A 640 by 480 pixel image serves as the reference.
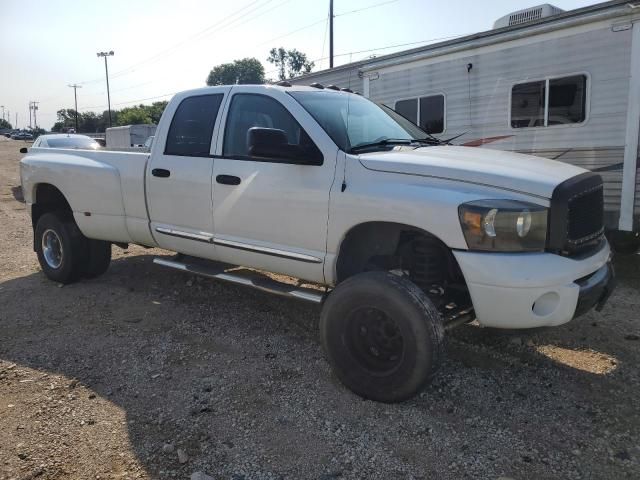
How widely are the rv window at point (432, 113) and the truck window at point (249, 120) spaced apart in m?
A: 4.42

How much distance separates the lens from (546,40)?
680cm

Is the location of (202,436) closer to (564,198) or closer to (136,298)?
(564,198)

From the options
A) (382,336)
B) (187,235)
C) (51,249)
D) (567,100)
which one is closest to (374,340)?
(382,336)

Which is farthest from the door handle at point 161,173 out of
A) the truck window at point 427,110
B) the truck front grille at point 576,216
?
the truck window at point 427,110

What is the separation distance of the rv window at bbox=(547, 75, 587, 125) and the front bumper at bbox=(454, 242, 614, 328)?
410 centimetres

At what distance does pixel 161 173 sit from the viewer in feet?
15.7

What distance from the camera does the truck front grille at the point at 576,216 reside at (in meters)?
3.07

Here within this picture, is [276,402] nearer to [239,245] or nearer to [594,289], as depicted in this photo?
[239,245]

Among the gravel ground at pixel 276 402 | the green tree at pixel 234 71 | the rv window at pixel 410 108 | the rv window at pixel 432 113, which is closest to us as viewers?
the gravel ground at pixel 276 402

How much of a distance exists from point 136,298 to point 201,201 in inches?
63.2

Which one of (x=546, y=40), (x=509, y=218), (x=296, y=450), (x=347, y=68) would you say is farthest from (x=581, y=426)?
(x=347, y=68)

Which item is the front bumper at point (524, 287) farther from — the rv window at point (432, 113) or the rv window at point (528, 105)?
the rv window at point (432, 113)

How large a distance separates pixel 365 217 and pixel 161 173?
2136mm

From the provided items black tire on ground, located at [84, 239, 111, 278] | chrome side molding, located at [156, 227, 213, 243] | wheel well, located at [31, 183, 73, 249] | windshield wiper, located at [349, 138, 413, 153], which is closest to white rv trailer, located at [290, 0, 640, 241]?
windshield wiper, located at [349, 138, 413, 153]
